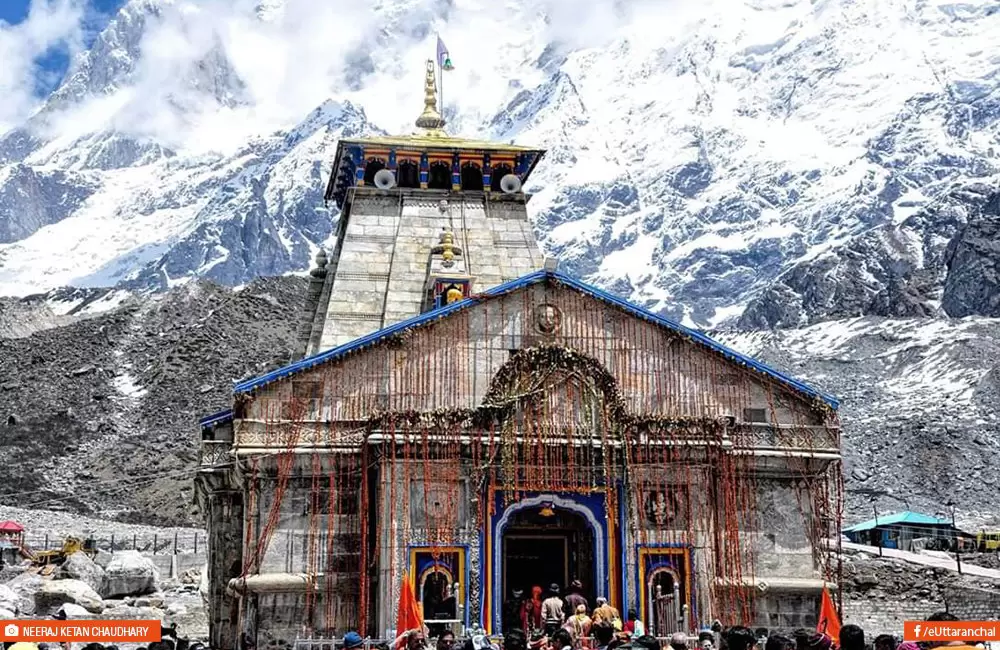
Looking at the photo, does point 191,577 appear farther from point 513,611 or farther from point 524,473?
point 524,473

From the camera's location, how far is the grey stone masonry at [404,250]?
125 ft

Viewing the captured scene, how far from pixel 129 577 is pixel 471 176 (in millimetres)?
18438

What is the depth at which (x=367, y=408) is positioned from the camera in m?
31.9

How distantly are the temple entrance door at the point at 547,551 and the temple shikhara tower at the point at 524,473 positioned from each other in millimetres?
52

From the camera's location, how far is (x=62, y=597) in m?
39.0

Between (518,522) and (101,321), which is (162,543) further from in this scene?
(101,321)

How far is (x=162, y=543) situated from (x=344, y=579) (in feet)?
134

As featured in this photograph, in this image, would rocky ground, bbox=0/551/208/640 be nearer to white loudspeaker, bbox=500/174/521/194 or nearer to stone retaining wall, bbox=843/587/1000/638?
white loudspeaker, bbox=500/174/521/194

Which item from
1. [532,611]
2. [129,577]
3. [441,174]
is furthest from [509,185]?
[129,577]

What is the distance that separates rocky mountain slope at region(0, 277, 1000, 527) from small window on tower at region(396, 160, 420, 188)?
52148mm

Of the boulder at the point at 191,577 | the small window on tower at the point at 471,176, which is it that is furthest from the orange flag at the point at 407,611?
the boulder at the point at 191,577

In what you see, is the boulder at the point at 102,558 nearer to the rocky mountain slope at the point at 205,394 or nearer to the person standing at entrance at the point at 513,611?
the person standing at entrance at the point at 513,611

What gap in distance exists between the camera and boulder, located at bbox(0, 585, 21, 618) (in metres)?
35.3

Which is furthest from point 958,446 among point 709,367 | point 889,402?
point 709,367
